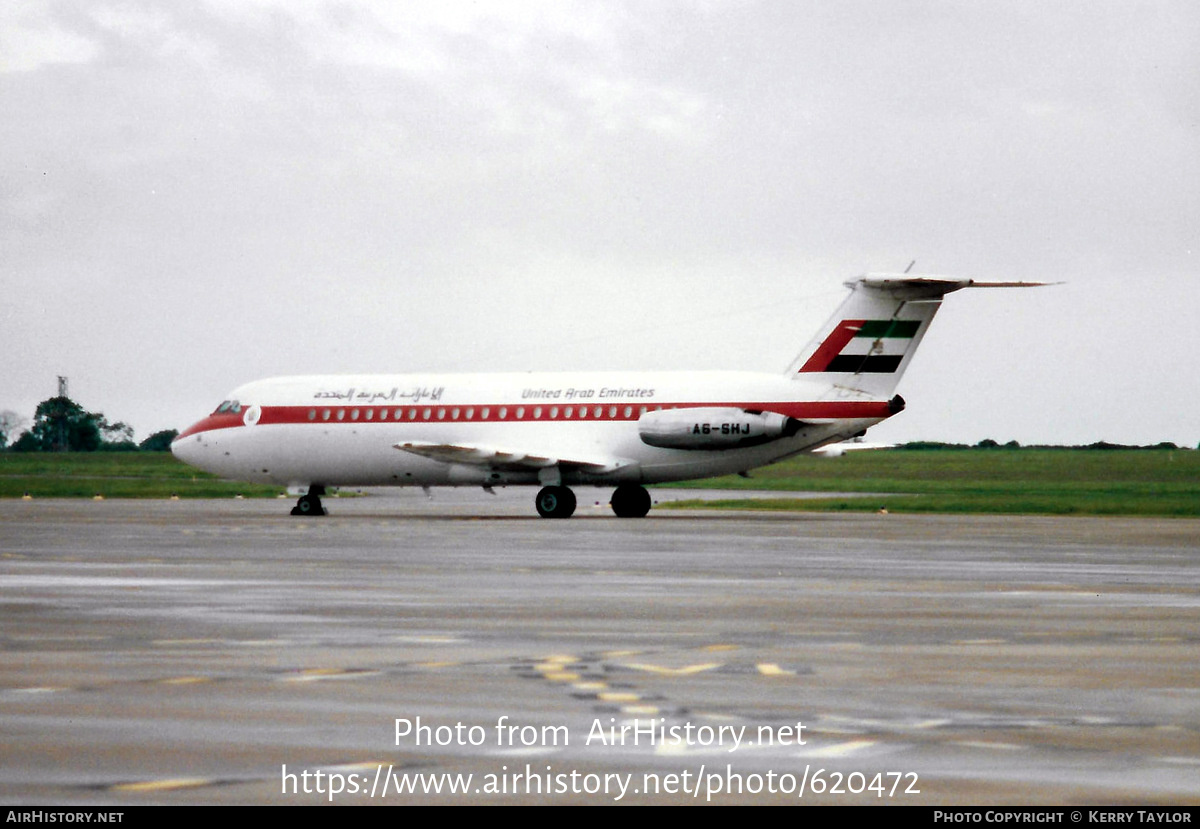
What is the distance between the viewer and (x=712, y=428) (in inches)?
1944

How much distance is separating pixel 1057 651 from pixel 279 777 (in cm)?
843

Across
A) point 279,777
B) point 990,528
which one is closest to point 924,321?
point 990,528

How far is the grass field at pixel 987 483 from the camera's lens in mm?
58562

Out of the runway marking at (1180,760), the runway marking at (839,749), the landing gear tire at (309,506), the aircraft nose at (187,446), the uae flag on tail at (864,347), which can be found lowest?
the runway marking at (839,749)

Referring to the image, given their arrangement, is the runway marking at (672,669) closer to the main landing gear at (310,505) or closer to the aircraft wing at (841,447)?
the aircraft wing at (841,447)

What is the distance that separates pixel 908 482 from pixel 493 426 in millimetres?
49991

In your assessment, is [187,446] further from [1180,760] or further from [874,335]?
[1180,760]

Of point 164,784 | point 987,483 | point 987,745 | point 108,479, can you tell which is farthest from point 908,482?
point 164,784

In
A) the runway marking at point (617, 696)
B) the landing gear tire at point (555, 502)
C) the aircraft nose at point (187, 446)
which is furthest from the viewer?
the aircraft nose at point (187, 446)

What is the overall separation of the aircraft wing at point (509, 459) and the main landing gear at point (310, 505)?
5.22 m

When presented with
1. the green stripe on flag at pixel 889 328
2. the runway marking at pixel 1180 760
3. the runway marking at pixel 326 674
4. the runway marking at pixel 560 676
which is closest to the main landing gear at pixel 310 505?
the green stripe on flag at pixel 889 328

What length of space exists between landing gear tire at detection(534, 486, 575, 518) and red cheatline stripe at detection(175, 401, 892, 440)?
6.16ft

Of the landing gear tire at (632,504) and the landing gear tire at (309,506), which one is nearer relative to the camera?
the landing gear tire at (632,504)

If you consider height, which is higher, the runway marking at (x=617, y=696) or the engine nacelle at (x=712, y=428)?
the engine nacelle at (x=712, y=428)
